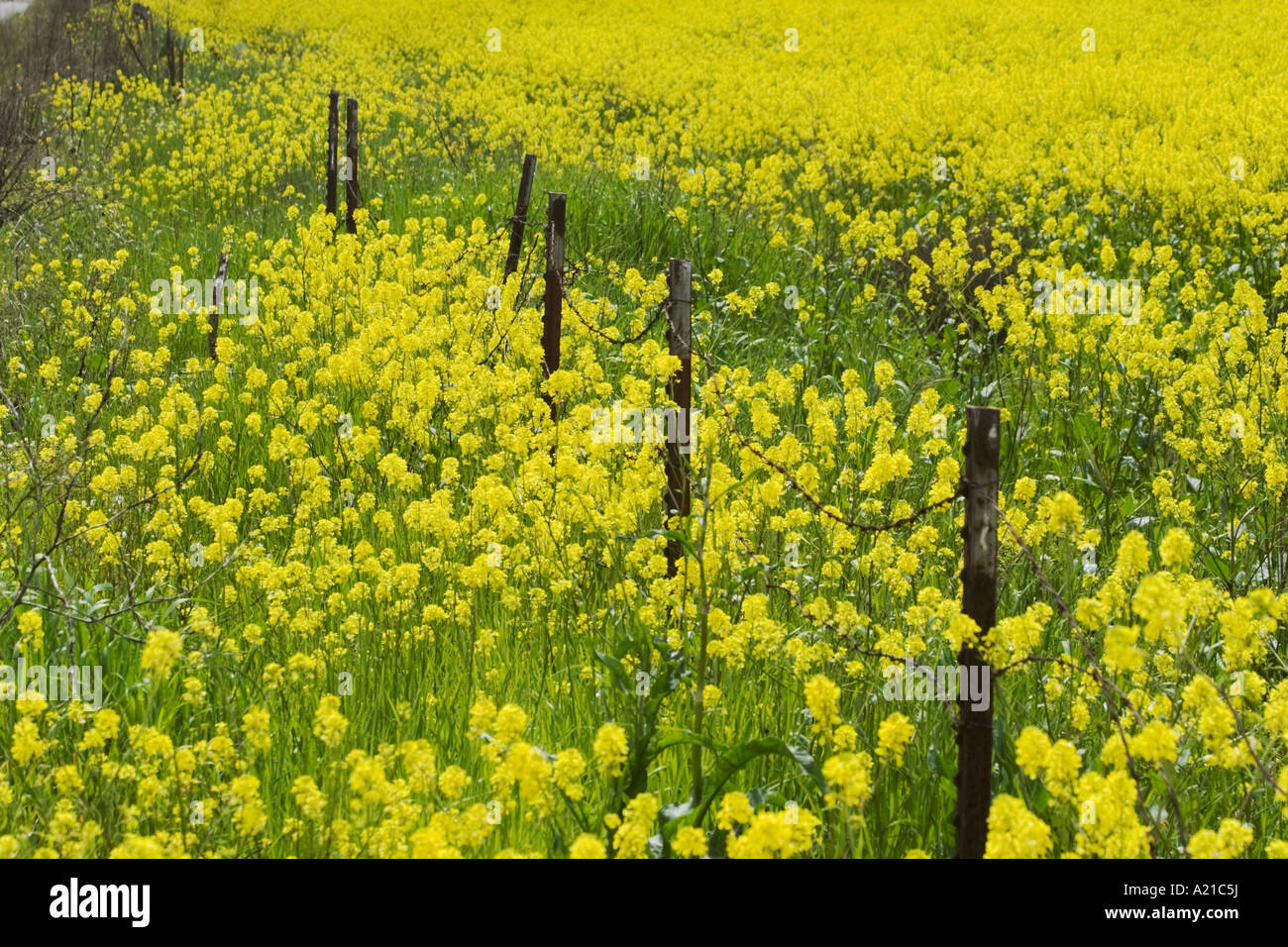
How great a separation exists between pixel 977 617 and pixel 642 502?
1863 mm

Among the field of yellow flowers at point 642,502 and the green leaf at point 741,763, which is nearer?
the green leaf at point 741,763

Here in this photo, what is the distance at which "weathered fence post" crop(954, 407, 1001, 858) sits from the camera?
2.58 m

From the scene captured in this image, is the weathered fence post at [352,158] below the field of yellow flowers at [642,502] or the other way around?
the other way around

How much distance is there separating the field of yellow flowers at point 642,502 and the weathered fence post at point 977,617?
0.11 metres

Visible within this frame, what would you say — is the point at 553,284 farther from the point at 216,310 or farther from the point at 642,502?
the point at 216,310

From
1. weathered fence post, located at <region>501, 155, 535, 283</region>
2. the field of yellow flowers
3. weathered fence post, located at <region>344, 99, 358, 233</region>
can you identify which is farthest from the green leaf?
weathered fence post, located at <region>344, 99, 358, 233</region>

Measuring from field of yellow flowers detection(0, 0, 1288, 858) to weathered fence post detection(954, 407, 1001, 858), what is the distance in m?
0.11

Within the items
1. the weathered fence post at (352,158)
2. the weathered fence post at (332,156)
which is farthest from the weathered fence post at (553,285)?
the weathered fence post at (332,156)

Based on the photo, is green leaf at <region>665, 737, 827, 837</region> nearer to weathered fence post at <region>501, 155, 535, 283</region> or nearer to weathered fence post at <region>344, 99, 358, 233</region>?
weathered fence post at <region>501, 155, 535, 283</region>

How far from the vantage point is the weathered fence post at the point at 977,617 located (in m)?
2.58

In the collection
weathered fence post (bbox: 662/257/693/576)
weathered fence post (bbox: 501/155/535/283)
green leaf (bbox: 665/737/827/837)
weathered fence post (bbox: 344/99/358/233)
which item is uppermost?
weathered fence post (bbox: 344/99/358/233)

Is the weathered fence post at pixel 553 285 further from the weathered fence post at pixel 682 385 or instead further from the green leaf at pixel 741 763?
the green leaf at pixel 741 763

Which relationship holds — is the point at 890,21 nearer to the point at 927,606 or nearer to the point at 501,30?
the point at 501,30

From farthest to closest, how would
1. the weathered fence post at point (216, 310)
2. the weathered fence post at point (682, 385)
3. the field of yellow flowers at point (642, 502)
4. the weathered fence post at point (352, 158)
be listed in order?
the weathered fence post at point (352, 158) < the weathered fence post at point (216, 310) < the weathered fence post at point (682, 385) < the field of yellow flowers at point (642, 502)
